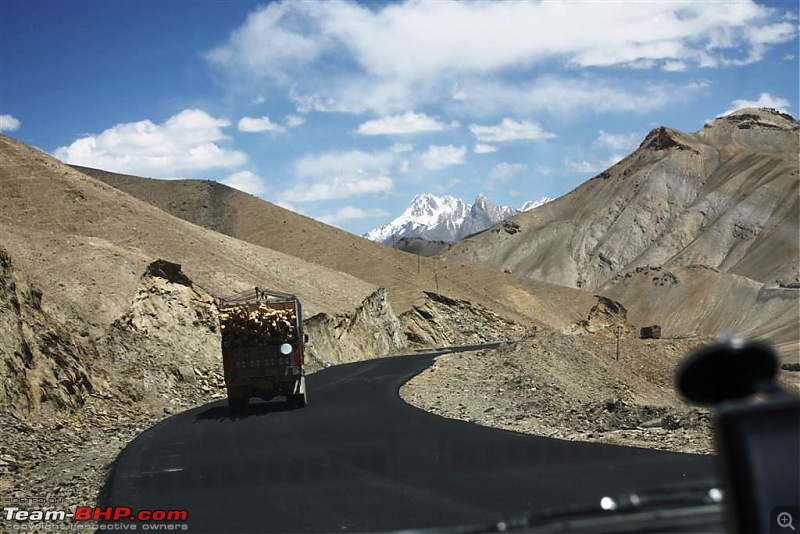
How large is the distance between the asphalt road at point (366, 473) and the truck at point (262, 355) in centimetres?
368

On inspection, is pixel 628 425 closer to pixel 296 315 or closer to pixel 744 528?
pixel 296 315

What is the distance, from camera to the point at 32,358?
23359 millimetres

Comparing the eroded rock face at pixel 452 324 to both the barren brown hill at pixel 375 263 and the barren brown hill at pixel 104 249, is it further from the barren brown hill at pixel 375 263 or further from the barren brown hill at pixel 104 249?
the barren brown hill at pixel 104 249

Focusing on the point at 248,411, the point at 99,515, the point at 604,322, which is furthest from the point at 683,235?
the point at 99,515

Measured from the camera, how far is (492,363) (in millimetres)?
34500

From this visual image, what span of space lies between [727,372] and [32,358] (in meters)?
23.4

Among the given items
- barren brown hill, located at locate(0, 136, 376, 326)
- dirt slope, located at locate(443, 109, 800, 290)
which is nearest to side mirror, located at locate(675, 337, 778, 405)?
barren brown hill, located at locate(0, 136, 376, 326)

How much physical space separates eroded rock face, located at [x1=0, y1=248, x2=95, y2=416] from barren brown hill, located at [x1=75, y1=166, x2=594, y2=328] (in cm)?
4726

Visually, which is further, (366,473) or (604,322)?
(604,322)

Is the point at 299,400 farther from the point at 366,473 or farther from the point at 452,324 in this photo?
the point at 452,324

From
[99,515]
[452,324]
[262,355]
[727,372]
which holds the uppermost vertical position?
[452,324]

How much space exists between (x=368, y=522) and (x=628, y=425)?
995 cm

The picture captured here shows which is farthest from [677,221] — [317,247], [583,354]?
[583,354]

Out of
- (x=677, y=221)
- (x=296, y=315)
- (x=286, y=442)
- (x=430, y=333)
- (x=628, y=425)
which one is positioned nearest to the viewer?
(x=286, y=442)
